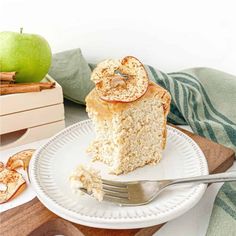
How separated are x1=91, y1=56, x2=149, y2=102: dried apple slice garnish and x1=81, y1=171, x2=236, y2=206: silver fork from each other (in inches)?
5.6

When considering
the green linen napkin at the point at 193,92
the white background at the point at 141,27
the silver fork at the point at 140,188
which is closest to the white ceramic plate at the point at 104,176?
the silver fork at the point at 140,188

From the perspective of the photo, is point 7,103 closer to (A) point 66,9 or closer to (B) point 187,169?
(B) point 187,169

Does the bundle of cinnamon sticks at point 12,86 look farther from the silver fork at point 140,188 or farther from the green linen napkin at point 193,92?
the silver fork at point 140,188

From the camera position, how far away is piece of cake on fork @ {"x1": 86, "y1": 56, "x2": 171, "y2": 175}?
2.20 feet

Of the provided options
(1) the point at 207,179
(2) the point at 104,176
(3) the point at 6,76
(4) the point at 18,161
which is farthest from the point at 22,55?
(1) the point at 207,179

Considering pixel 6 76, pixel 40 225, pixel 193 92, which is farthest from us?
pixel 193 92

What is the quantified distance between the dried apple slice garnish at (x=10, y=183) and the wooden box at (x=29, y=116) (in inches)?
A: 5.7

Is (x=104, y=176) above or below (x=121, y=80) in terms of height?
below

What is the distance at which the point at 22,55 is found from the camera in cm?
86

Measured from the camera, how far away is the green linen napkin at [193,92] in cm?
87

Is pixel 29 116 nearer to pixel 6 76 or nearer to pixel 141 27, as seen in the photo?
pixel 6 76

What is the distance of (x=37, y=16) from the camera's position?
1.36m

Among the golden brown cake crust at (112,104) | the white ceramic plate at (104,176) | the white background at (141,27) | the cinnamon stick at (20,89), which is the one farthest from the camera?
the white background at (141,27)

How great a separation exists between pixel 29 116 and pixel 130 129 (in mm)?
283
